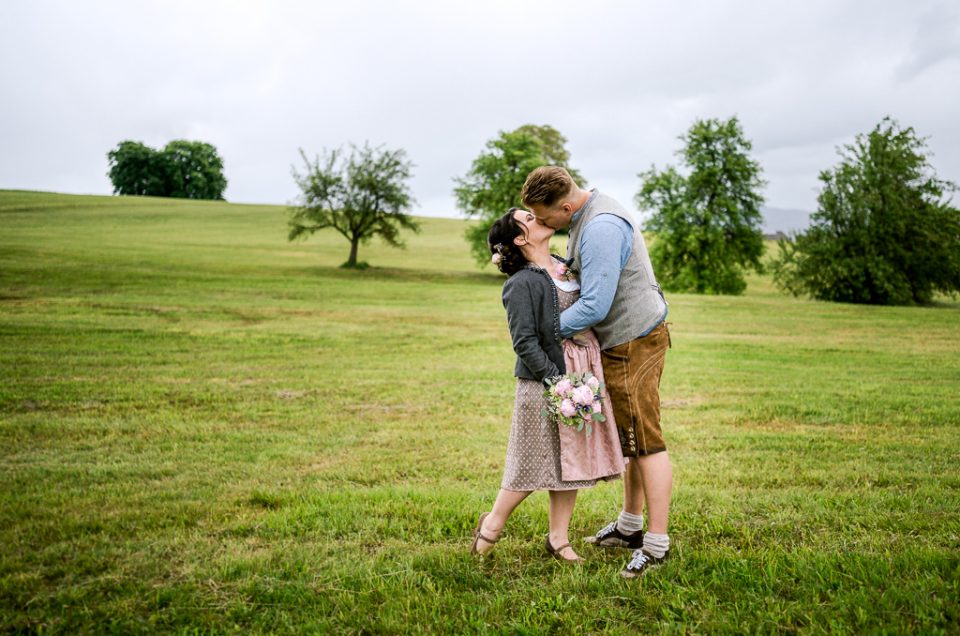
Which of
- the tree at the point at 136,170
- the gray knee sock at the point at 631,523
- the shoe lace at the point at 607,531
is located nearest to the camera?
the gray knee sock at the point at 631,523

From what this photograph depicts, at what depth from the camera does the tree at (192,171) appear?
99.9 metres

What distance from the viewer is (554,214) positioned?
405 cm

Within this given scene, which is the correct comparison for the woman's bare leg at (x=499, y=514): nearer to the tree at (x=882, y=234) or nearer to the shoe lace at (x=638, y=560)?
the shoe lace at (x=638, y=560)

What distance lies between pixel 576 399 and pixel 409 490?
2484mm

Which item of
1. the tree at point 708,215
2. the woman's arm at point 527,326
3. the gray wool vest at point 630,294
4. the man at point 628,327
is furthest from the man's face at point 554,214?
the tree at point 708,215

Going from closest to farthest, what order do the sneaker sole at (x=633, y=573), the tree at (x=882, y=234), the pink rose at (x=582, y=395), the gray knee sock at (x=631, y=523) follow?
1. the pink rose at (x=582, y=395)
2. the sneaker sole at (x=633, y=573)
3. the gray knee sock at (x=631, y=523)
4. the tree at (x=882, y=234)

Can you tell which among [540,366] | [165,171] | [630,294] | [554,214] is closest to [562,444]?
[540,366]

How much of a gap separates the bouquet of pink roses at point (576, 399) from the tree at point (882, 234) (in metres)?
38.3

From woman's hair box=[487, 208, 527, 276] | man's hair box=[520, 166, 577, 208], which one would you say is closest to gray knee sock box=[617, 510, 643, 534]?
woman's hair box=[487, 208, 527, 276]

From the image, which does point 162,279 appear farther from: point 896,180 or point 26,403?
point 896,180

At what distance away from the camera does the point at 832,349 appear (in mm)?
16109

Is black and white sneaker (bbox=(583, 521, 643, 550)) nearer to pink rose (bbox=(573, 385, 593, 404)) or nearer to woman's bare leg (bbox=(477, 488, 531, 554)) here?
woman's bare leg (bbox=(477, 488, 531, 554))

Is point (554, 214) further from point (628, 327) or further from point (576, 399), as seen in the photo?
point (576, 399)

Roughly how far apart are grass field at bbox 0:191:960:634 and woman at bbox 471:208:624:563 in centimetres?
60
